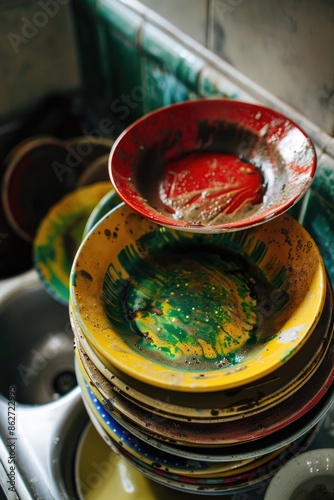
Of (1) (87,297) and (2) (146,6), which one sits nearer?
(1) (87,297)

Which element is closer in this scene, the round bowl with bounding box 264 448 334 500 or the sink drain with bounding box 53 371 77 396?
the round bowl with bounding box 264 448 334 500

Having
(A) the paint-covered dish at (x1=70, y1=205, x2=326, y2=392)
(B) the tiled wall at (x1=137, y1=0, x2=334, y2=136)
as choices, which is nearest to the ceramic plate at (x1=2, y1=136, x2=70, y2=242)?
(B) the tiled wall at (x1=137, y1=0, x2=334, y2=136)

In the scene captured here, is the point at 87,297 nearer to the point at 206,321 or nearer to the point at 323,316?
the point at 206,321

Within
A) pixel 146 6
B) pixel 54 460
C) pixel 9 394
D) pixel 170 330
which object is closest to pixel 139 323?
pixel 170 330

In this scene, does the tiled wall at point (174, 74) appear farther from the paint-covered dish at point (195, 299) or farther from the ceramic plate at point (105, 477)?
the ceramic plate at point (105, 477)

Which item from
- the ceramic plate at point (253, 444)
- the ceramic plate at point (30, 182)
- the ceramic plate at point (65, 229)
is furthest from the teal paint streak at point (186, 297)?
the ceramic plate at point (30, 182)

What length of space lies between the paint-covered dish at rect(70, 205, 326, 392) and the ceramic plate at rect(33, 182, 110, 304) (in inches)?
17.9

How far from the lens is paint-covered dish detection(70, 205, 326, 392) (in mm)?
592

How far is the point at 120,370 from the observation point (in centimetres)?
59

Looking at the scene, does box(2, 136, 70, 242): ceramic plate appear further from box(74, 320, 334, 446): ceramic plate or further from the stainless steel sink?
box(74, 320, 334, 446): ceramic plate

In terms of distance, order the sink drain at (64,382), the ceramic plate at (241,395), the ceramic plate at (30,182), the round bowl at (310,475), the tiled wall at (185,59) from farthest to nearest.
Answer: the ceramic plate at (30,182) → the sink drain at (64,382) → the tiled wall at (185,59) → the round bowl at (310,475) → the ceramic plate at (241,395)

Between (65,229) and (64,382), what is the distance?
1.19 feet

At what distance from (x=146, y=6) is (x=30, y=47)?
41cm

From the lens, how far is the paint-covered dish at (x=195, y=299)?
592mm
